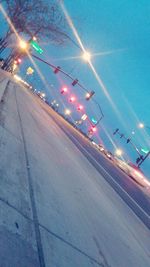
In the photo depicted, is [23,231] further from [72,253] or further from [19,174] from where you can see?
[19,174]

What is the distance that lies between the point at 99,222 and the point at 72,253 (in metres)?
2.01

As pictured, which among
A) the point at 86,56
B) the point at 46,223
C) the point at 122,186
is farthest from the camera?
the point at 86,56

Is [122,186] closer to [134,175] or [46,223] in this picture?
[46,223]

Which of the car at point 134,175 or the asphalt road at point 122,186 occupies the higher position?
the car at point 134,175

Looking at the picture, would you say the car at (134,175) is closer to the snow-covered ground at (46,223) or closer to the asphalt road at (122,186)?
the asphalt road at (122,186)

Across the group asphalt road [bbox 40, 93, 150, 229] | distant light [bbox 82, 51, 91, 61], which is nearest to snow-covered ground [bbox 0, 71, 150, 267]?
asphalt road [bbox 40, 93, 150, 229]

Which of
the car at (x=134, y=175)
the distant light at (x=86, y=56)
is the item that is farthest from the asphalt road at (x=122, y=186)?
the distant light at (x=86, y=56)

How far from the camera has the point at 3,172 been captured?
378 cm

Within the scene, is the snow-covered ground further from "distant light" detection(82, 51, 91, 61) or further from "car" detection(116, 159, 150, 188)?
"distant light" detection(82, 51, 91, 61)

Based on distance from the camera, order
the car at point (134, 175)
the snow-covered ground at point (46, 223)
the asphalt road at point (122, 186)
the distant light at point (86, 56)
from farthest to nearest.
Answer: the distant light at point (86, 56)
the car at point (134, 175)
the asphalt road at point (122, 186)
the snow-covered ground at point (46, 223)

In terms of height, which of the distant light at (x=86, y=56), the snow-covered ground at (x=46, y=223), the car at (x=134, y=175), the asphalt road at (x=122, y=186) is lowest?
the snow-covered ground at (x=46, y=223)

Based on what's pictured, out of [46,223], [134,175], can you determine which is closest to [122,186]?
[46,223]

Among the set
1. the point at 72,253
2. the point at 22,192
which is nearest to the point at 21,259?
the point at 72,253

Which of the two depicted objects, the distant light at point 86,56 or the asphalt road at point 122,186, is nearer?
the asphalt road at point 122,186
